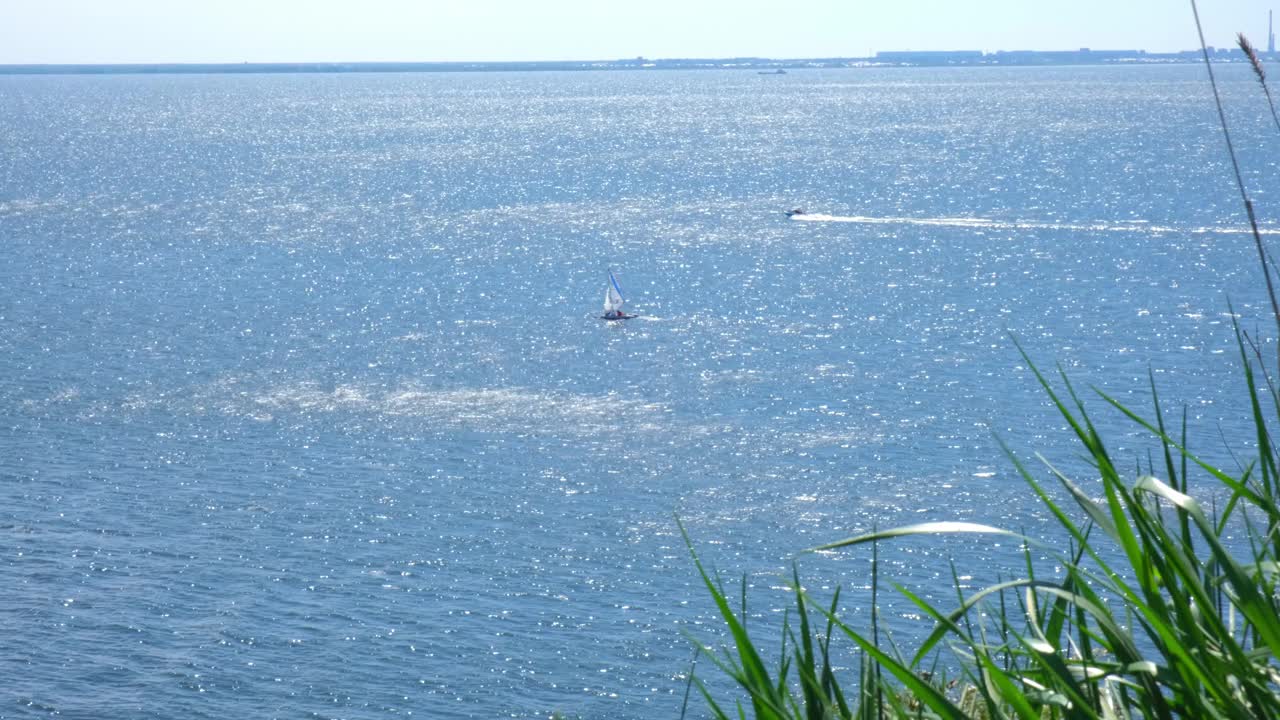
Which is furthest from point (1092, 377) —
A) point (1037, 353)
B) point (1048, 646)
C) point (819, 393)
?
point (1048, 646)

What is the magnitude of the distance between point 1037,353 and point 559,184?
9670 centimetres

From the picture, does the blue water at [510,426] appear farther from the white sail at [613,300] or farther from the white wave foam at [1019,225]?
the white sail at [613,300]

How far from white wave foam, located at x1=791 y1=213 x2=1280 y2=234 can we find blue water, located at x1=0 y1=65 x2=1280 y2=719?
79 centimetres

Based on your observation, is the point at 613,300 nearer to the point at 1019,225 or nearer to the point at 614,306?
the point at 614,306

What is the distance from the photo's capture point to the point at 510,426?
5806cm

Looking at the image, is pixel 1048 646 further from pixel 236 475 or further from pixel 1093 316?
pixel 1093 316

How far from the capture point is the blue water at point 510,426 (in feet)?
127

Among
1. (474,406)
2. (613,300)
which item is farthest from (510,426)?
(613,300)

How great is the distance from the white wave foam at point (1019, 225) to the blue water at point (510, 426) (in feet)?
2.59

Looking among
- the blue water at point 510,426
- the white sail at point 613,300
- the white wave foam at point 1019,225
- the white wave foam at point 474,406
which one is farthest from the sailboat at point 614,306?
the white wave foam at point 1019,225

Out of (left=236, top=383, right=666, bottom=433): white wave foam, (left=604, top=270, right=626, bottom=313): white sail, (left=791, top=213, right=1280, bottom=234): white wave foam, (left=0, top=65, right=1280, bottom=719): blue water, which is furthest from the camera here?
(left=791, top=213, right=1280, bottom=234): white wave foam

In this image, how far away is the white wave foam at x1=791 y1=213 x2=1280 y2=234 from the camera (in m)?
109

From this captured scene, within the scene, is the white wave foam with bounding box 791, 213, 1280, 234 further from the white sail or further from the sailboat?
the white sail

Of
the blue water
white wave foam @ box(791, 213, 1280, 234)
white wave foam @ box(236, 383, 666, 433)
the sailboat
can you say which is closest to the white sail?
the sailboat
